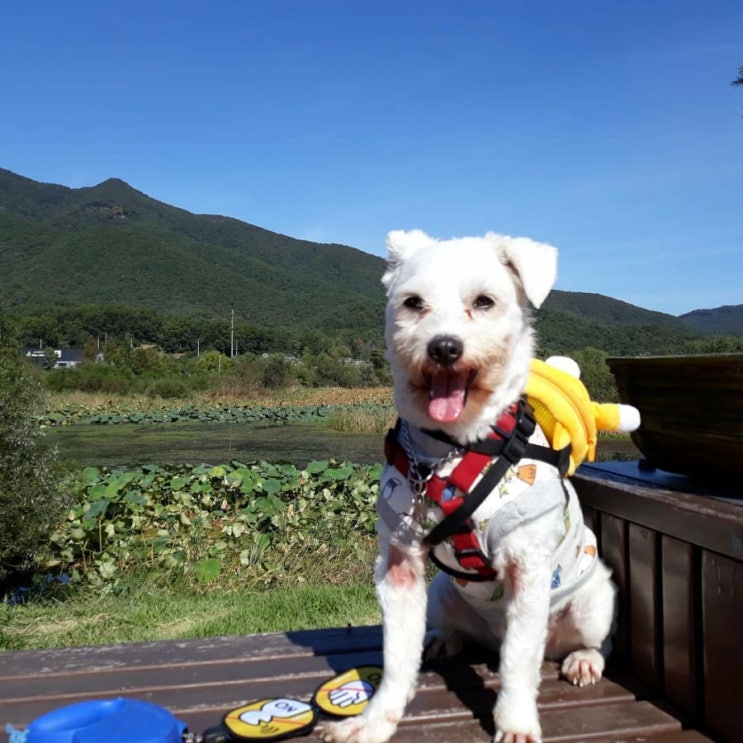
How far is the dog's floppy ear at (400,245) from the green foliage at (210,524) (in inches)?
159

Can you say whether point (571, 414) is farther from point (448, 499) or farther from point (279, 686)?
point (279, 686)

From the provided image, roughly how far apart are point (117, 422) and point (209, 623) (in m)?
25.2

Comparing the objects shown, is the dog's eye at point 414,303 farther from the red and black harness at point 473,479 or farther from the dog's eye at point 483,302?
the red and black harness at point 473,479

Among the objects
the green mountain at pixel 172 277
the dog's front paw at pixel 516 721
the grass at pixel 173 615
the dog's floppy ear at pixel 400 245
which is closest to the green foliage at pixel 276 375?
the grass at pixel 173 615

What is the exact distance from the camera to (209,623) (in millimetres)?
4289

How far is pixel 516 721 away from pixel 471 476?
2.09ft

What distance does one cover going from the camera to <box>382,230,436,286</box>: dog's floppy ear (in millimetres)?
2164

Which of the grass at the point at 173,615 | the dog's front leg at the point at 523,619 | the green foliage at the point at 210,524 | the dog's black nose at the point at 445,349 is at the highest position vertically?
the dog's black nose at the point at 445,349

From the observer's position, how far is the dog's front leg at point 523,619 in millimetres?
1858

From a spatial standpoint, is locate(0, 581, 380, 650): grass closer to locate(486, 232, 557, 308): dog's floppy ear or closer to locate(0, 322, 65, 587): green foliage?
locate(0, 322, 65, 587): green foliage

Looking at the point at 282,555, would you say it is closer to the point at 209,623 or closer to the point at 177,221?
the point at 209,623

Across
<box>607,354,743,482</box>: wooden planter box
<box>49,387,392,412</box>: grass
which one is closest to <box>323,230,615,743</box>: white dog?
<box>607,354,743,482</box>: wooden planter box

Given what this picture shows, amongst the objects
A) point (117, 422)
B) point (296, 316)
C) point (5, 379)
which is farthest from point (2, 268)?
point (5, 379)

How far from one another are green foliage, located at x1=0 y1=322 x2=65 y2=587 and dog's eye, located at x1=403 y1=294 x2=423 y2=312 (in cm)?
398
